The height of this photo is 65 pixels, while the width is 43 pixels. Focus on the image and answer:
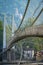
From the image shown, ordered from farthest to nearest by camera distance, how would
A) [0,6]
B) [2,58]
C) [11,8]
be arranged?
[11,8], [0,6], [2,58]

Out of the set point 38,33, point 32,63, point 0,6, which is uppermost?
point 0,6

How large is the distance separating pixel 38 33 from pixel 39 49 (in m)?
15.2

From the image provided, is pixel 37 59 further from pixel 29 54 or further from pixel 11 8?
pixel 11 8

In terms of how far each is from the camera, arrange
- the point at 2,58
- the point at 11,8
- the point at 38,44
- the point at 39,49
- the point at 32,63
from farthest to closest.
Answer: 1. the point at 11,8
2. the point at 38,44
3. the point at 39,49
4. the point at 2,58
5. the point at 32,63

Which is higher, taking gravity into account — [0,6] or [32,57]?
[0,6]

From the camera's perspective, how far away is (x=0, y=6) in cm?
3394

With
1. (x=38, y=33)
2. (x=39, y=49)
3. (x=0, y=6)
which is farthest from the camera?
(x=0, y=6)

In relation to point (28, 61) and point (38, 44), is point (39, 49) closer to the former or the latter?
point (38, 44)

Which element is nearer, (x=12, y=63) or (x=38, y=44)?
(x=12, y=63)

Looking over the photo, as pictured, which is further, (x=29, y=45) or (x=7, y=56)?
(x=29, y=45)

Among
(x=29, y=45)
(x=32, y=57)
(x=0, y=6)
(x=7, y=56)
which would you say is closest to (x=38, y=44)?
(x=29, y=45)

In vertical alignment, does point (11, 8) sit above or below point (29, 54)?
above

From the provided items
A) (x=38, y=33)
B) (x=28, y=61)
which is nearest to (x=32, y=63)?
(x=28, y=61)

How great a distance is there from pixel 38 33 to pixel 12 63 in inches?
509
